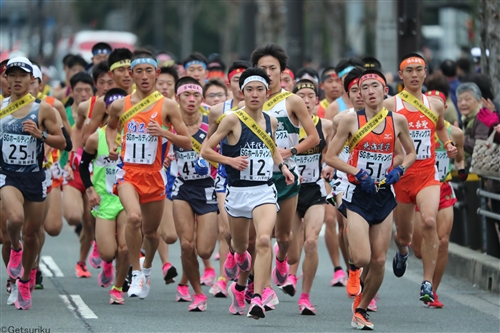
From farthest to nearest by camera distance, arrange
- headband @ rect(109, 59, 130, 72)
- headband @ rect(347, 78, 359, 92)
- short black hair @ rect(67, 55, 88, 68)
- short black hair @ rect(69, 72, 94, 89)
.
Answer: short black hair @ rect(67, 55, 88, 68) < short black hair @ rect(69, 72, 94, 89) < headband @ rect(109, 59, 130, 72) < headband @ rect(347, 78, 359, 92)

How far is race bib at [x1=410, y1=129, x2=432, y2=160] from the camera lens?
470 inches

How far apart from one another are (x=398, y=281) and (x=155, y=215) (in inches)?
145

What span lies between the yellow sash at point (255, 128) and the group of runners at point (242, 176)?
0.01 m

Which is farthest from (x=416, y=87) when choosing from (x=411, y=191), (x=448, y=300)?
(x=448, y=300)

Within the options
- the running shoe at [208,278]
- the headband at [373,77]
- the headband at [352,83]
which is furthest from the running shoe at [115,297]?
the headband at [373,77]

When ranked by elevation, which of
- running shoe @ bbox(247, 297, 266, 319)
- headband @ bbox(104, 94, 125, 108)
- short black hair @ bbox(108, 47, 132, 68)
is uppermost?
short black hair @ bbox(108, 47, 132, 68)

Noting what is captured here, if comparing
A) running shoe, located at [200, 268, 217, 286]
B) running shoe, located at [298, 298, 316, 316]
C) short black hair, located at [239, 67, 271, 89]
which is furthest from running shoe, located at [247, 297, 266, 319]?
running shoe, located at [200, 268, 217, 286]

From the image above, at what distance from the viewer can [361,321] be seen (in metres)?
10.6

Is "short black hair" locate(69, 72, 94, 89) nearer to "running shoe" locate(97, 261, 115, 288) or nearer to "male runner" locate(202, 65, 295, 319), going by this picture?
"running shoe" locate(97, 261, 115, 288)

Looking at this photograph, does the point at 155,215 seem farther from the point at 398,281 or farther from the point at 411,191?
the point at 398,281

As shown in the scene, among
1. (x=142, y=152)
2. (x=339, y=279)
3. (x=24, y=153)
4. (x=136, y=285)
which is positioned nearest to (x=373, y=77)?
(x=142, y=152)

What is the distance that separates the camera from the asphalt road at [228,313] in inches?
420

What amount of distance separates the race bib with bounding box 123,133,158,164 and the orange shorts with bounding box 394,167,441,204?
250cm

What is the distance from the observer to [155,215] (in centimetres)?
1190
